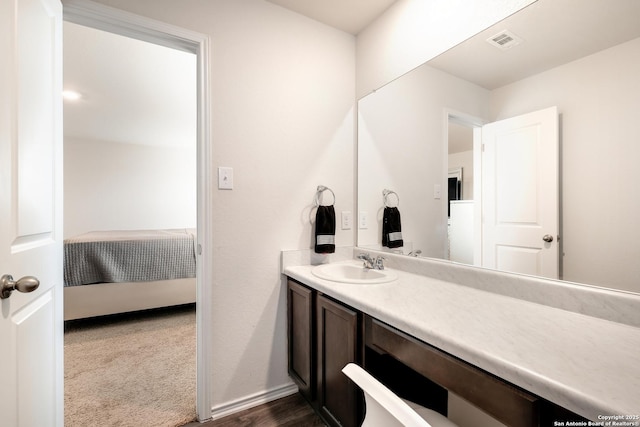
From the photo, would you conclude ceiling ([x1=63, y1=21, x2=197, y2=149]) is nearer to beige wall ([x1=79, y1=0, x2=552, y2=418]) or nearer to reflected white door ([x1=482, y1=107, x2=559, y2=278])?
beige wall ([x1=79, y1=0, x2=552, y2=418])

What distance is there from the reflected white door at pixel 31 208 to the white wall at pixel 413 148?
1547 mm

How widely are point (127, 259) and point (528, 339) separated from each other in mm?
3216

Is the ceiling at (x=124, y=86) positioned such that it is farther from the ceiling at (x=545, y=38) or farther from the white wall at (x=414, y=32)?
the ceiling at (x=545, y=38)

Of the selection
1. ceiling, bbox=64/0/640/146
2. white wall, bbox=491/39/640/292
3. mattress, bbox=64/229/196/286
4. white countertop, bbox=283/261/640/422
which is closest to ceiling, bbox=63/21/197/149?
ceiling, bbox=64/0/640/146

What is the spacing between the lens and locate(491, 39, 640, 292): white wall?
85cm

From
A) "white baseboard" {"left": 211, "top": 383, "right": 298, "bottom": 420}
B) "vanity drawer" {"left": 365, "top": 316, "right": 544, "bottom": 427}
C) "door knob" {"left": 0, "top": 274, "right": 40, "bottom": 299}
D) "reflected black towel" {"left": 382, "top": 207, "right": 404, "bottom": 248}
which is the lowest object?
"white baseboard" {"left": 211, "top": 383, "right": 298, "bottom": 420}

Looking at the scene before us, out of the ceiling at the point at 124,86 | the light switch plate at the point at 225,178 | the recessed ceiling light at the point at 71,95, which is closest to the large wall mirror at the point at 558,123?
the light switch plate at the point at 225,178

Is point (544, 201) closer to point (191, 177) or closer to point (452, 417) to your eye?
point (452, 417)

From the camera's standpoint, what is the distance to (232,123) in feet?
5.02

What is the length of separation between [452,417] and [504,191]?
904mm

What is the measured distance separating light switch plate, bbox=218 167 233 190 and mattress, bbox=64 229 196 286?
73.3 inches

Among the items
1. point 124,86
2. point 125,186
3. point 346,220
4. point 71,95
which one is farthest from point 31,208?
point 125,186

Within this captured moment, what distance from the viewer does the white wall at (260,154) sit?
150cm

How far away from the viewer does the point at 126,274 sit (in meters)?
2.78
